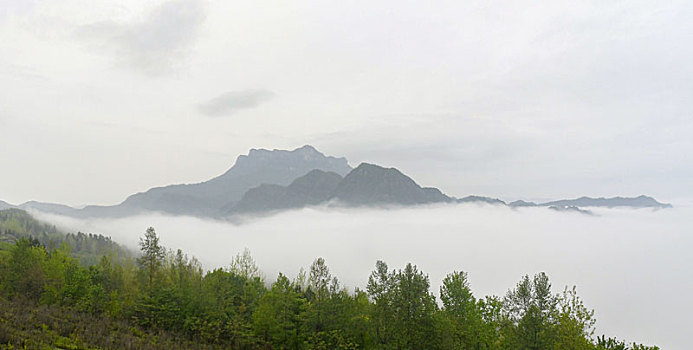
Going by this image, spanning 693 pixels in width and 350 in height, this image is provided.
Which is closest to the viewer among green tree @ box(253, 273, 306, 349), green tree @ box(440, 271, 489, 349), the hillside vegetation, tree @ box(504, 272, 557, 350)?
tree @ box(504, 272, 557, 350)

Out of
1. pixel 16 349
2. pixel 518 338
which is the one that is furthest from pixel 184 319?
pixel 518 338

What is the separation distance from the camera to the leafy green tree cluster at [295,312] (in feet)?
115

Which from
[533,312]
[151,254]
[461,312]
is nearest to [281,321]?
[461,312]

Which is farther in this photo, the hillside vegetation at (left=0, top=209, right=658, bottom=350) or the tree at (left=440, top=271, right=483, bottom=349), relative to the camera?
the tree at (left=440, top=271, right=483, bottom=349)

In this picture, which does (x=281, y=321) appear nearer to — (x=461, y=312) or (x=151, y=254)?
(x=461, y=312)

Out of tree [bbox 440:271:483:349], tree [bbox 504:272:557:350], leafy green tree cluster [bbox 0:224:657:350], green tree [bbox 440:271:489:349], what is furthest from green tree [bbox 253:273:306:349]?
tree [bbox 504:272:557:350]

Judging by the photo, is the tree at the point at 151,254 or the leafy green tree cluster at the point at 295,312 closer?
the leafy green tree cluster at the point at 295,312

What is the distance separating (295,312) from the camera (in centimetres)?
4694

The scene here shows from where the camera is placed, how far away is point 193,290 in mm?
52656

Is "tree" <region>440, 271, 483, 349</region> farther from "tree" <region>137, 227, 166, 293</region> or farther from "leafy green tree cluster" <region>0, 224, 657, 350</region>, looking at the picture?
"tree" <region>137, 227, 166, 293</region>

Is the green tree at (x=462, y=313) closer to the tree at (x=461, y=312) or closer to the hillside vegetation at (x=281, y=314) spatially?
the tree at (x=461, y=312)

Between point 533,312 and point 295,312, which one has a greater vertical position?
point 533,312

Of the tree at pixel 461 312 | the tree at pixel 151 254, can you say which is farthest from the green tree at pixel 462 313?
the tree at pixel 151 254

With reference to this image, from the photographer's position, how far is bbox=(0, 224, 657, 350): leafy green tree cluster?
35.1m
